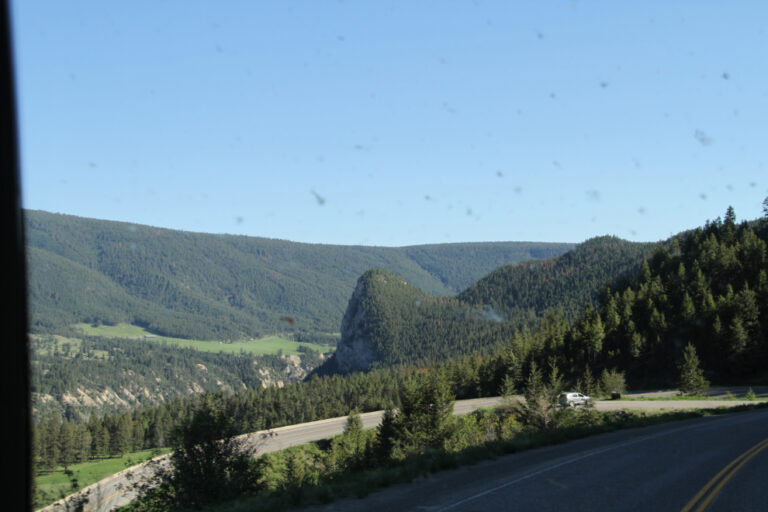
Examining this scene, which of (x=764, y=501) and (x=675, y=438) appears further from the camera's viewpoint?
(x=675, y=438)

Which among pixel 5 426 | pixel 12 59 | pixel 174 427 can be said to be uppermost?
pixel 12 59

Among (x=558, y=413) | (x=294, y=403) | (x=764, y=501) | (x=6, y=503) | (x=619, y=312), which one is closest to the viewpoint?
(x=6, y=503)

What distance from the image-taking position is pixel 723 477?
13.5 metres

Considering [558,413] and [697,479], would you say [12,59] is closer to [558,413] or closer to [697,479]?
[697,479]

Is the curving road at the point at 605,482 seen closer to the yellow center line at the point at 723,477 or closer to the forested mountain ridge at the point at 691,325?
the yellow center line at the point at 723,477

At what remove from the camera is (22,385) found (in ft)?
22.7

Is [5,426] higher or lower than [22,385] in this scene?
lower

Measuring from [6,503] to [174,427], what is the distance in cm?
1084

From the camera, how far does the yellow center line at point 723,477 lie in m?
11.1

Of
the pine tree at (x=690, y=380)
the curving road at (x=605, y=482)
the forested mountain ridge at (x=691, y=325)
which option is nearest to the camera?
the curving road at (x=605, y=482)

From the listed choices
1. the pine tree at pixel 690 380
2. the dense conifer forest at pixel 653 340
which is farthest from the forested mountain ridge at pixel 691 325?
the pine tree at pixel 690 380

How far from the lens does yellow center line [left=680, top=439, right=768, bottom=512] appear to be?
11.1m

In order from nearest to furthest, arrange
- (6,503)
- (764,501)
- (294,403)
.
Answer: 1. (6,503)
2. (764,501)
3. (294,403)

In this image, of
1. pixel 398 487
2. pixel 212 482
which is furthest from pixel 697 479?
→ pixel 212 482
